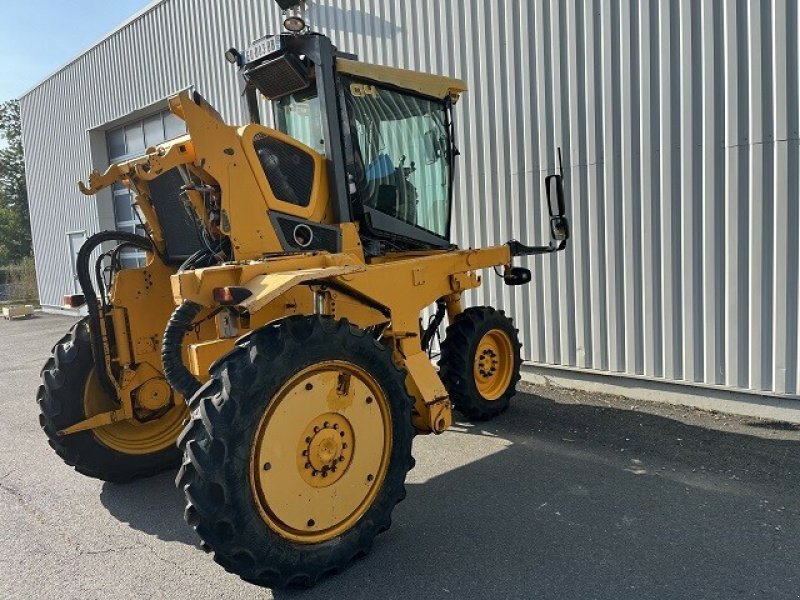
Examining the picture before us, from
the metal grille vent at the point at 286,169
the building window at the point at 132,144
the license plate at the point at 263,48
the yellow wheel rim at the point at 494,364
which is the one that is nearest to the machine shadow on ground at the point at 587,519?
the yellow wheel rim at the point at 494,364

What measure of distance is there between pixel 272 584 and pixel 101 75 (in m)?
15.2

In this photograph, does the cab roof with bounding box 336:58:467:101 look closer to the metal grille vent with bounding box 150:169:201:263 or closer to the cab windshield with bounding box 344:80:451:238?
the cab windshield with bounding box 344:80:451:238

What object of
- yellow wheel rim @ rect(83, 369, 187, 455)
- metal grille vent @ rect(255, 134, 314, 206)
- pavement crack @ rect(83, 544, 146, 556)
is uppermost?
metal grille vent @ rect(255, 134, 314, 206)

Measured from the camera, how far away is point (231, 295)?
332 cm

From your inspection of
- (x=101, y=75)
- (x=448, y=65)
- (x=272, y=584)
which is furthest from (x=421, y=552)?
(x=101, y=75)

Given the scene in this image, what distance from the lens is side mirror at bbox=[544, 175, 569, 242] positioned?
17.3 feet

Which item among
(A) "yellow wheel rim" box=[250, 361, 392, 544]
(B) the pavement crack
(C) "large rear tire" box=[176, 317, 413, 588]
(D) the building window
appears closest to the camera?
(C) "large rear tire" box=[176, 317, 413, 588]

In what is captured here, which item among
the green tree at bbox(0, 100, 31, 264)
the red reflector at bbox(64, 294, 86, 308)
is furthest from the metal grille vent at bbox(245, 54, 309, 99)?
the green tree at bbox(0, 100, 31, 264)

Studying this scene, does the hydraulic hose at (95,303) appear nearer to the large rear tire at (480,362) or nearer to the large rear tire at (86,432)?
the large rear tire at (86,432)

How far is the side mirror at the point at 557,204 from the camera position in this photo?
17.3ft

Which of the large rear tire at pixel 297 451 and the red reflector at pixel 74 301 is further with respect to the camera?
the red reflector at pixel 74 301

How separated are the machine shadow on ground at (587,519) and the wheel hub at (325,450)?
21.2 inches

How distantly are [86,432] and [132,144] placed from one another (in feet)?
39.1

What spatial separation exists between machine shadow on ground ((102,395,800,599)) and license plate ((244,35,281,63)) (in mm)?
3153
